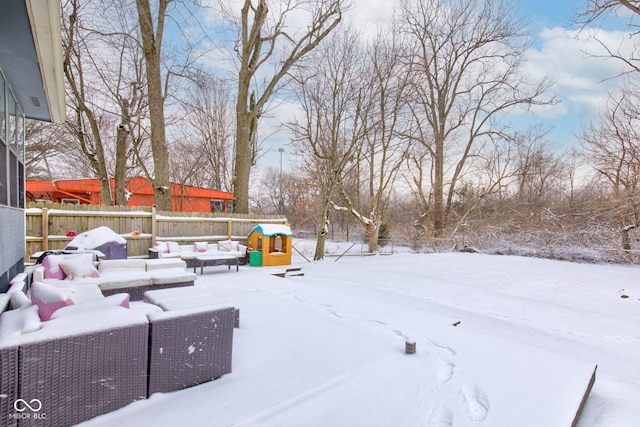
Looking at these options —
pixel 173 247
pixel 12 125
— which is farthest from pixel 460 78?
pixel 12 125

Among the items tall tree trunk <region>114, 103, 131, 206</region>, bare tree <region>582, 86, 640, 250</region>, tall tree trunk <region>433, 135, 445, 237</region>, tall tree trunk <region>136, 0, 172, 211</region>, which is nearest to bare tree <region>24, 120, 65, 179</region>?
tall tree trunk <region>114, 103, 131, 206</region>

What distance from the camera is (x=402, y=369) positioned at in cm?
262

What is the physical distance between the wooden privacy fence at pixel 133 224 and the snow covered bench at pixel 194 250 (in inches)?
14.4

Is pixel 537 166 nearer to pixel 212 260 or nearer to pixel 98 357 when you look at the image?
pixel 212 260

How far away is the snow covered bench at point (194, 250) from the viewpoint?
7.67 meters

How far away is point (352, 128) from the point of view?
1266 centimetres

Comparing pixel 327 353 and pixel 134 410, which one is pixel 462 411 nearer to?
pixel 327 353

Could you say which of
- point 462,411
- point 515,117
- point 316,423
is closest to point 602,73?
point 515,117

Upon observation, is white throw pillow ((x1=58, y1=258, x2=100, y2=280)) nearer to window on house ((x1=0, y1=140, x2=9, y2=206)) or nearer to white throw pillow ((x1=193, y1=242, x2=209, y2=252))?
window on house ((x1=0, y1=140, x2=9, y2=206))

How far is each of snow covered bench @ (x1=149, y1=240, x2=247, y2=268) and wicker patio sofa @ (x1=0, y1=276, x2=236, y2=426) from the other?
5.59m

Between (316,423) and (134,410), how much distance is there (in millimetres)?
1168

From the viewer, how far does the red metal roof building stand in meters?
14.7

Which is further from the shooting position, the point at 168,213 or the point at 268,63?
the point at 268,63

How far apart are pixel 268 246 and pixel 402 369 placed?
7.01 meters
